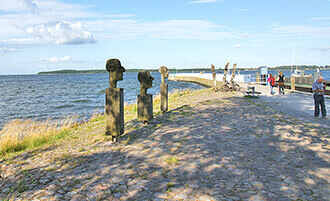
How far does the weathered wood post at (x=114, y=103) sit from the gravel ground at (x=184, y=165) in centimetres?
39

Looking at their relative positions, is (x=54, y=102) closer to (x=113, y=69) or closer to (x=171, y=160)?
(x=113, y=69)

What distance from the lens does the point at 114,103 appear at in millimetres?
7566

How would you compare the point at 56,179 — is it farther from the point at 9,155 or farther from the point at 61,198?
the point at 9,155

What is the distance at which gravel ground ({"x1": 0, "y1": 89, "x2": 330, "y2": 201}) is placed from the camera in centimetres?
445

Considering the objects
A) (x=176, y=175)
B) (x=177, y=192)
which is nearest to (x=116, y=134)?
(x=176, y=175)

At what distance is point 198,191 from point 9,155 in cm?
627

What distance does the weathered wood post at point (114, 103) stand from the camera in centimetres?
755

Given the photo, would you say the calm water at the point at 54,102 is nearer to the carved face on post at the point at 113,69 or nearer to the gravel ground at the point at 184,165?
the carved face on post at the point at 113,69

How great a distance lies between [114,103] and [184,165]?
10.1 feet

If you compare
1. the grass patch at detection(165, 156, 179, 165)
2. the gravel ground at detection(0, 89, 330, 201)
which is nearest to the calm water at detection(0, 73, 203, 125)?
the gravel ground at detection(0, 89, 330, 201)

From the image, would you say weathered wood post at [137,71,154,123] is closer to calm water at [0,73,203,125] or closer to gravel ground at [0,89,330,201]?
gravel ground at [0,89,330,201]

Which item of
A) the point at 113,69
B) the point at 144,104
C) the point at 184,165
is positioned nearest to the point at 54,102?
the point at 144,104

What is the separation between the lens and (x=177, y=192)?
4344 millimetres

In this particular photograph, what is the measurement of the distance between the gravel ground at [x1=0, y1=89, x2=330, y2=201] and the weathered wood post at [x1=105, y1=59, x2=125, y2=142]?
0.39 metres
